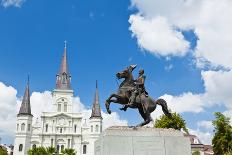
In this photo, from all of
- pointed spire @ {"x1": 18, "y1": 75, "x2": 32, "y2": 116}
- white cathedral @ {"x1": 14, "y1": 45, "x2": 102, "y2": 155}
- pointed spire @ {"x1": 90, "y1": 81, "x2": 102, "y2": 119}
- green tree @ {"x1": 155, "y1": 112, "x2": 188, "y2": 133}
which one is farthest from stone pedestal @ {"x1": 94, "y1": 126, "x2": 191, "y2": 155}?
pointed spire @ {"x1": 90, "y1": 81, "x2": 102, "y2": 119}

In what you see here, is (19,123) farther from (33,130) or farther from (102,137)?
(102,137)

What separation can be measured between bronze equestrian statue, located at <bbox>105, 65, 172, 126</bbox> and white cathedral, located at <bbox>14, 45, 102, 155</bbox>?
87.7 m

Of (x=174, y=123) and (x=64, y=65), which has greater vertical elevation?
(x=64, y=65)

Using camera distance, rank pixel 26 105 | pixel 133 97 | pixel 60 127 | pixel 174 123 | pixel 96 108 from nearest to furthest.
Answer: pixel 133 97
pixel 174 123
pixel 26 105
pixel 60 127
pixel 96 108

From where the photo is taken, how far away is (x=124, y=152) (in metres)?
11.8

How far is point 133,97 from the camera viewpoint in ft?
42.4

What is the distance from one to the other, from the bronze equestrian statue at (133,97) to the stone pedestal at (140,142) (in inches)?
32.6

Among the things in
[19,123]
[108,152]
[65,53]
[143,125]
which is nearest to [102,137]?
[108,152]

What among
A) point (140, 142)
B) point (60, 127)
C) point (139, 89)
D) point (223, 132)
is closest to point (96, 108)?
point (60, 127)

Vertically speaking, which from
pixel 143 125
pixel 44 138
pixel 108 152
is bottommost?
pixel 108 152

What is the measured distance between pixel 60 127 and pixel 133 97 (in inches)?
3663

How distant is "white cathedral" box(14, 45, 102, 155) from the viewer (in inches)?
3893

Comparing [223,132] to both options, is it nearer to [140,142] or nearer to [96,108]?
[140,142]

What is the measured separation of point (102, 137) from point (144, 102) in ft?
6.86
